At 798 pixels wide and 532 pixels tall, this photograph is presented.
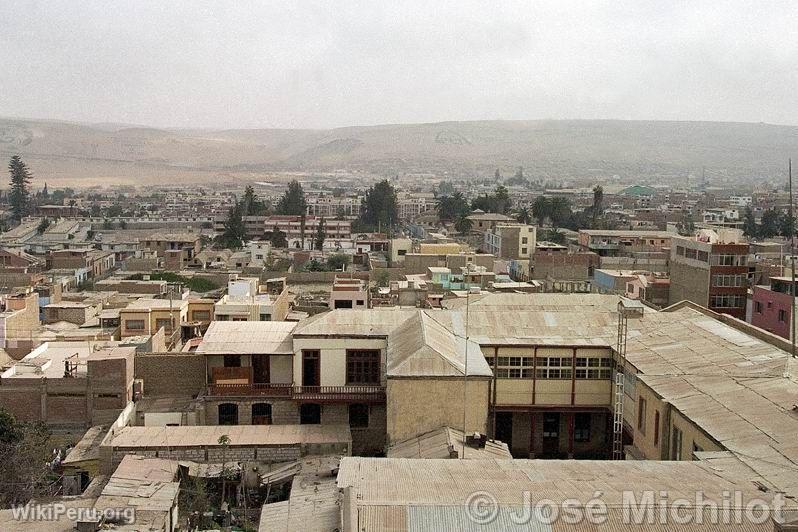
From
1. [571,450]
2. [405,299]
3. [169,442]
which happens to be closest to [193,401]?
[169,442]

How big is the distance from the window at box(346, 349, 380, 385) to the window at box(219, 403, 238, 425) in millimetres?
2685

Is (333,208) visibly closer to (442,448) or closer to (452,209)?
(452,209)

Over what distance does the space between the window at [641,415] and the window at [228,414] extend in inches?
340

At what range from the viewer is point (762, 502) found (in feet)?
34.8

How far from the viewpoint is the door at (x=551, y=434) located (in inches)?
794

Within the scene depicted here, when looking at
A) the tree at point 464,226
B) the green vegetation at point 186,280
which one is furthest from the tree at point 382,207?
the green vegetation at point 186,280

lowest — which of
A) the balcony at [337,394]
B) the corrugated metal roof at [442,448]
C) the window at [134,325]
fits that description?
the corrugated metal roof at [442,448]

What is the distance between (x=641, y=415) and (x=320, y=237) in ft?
159

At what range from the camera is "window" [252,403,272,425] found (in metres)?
19.3

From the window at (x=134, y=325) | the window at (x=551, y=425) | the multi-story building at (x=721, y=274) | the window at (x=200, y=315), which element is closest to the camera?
the window at (x=551, y=425)

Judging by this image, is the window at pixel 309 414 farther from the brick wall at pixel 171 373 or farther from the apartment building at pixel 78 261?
the apartment building at pixel 78 261

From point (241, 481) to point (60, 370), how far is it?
25.7 feet

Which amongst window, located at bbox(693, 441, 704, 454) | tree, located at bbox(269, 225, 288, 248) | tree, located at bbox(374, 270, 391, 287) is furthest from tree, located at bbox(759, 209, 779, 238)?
window, located at bbox(693, 441, 704, 454)

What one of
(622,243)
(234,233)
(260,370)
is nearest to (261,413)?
(260,370)
